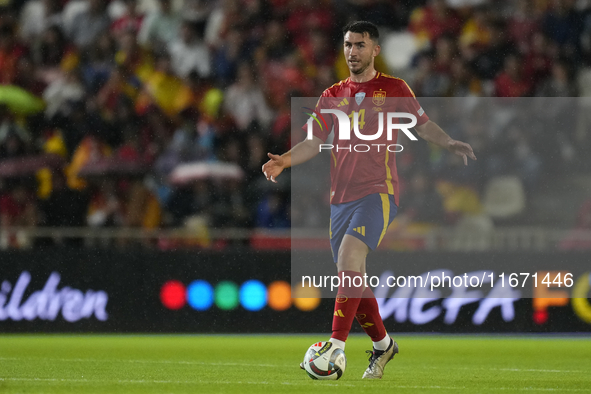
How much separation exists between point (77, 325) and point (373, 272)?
3671mm

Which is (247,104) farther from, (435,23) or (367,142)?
(367,142)

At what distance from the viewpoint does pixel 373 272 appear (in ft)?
40.2

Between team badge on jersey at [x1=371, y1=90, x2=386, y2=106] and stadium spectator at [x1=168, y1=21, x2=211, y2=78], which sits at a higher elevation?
stadium spectator at [x1=168, y1=21, x2=211, y2=78]

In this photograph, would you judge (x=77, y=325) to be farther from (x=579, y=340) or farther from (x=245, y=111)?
(x=579, y=340)

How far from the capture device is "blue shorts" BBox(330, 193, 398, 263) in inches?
263

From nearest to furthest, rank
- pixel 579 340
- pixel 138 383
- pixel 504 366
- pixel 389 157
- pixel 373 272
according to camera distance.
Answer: pixel 138 383
pixel 389 157
pixel 504 366
pixel 579 340
pixel 373 272

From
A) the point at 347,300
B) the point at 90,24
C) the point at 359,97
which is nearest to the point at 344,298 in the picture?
the point at 347,300

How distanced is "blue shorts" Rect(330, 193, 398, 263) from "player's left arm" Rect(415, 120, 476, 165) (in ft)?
1.64

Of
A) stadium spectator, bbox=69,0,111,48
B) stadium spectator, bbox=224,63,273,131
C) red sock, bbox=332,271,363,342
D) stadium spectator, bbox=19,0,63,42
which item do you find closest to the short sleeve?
red sock, bbox=332,271,363,342

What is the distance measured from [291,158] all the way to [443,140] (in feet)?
3.41

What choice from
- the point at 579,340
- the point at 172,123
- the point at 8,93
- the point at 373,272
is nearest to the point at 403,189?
the point at 373,272

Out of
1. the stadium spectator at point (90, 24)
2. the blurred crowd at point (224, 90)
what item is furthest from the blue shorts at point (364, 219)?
the stadium spectator at point (90, 24)

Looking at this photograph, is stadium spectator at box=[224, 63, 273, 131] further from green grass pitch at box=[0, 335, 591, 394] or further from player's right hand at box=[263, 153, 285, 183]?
player's right hand at box=[263, 153, 285, 183]

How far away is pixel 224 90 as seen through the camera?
574 inches
